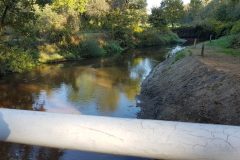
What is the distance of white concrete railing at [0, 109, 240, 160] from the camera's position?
1.75 meters

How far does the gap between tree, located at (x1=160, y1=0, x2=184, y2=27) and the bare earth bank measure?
51.4 m

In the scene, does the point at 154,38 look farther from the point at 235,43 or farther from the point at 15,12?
the point at 15,12

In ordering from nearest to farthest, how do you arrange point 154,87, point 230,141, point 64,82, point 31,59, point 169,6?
point 230,141, point 154,87, point 64,82, point 31,59, point 169,6

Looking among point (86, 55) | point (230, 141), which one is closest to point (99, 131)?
point (230, 141)

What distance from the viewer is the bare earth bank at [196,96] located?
11.8 m

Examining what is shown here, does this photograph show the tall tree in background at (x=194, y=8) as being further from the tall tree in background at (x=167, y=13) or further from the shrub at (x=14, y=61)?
the shrub at (x=14, y=61)

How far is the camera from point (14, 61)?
2548cm

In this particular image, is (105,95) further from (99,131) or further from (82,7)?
(82,7)

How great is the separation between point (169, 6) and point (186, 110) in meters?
59.7

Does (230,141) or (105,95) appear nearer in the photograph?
(230,141)

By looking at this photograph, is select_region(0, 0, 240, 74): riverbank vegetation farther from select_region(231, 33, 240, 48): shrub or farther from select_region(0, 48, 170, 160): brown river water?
select_region(0, 48, 170, 160): brown river water

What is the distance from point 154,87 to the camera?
65.4ft

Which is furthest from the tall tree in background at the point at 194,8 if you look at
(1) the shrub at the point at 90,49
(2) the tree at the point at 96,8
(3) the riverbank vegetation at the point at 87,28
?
(1) the shrub at the point at 90,49

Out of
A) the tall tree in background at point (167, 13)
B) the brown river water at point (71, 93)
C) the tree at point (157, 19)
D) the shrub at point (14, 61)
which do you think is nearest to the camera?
the brown river water at point (71, 93)
